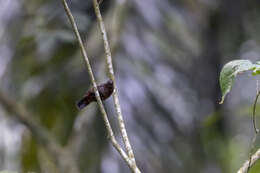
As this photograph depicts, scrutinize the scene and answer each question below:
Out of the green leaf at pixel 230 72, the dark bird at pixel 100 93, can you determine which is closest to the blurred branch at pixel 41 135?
the dark bird at pixel 100 93

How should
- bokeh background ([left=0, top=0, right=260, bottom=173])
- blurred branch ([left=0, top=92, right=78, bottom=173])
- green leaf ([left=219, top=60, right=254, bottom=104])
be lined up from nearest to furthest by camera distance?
green leaf ([left=219, top=60, right=254, bottom=104]), blurred branch ([left=0, top=92, right=78, bottom=173]), bokeh background ([left=0, top=0, right=260, bottom=173])

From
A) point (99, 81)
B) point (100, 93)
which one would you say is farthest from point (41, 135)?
point (100, 93)

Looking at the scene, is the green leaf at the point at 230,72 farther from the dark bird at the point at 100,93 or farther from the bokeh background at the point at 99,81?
the bokeh background at the point at 99,81

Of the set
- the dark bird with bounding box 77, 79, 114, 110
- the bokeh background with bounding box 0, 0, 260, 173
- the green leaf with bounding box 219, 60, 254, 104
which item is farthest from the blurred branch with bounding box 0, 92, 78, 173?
the green leaf with bounding box 219, 60, 254, 104

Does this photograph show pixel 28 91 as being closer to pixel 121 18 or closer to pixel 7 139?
pixel 7 139

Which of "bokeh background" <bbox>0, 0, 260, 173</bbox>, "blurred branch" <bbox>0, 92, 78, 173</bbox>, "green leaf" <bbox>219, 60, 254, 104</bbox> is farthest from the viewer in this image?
"bokeh background" <bbox>0, 0, 260, 173</bbox>

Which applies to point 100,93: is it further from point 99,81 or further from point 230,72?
point 99,81

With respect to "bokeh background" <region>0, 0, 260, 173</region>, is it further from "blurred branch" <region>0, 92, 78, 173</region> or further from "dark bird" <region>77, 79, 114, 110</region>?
"dark bird" <region>77, 79, 114, 110</region>

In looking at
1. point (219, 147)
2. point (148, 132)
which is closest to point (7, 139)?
point (148, 132)
